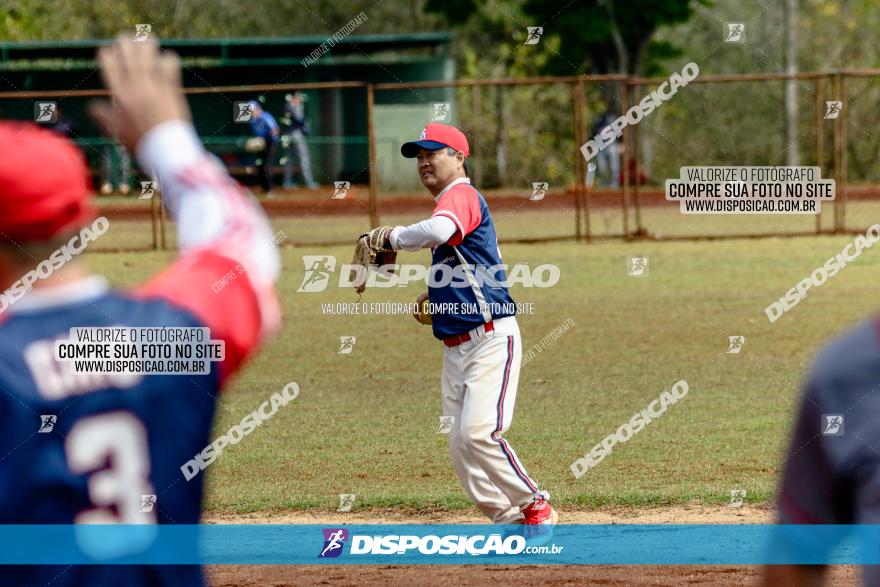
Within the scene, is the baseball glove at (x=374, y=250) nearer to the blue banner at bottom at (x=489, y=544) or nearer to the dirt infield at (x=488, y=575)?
the blue banner at bottom at (x=489, y=544)

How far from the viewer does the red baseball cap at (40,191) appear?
→ 216cm

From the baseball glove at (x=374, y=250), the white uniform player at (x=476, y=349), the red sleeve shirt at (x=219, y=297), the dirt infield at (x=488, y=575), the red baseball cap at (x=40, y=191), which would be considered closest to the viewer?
the red baseball cap at (x=40, y=191)

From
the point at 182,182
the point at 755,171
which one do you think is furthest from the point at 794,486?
the point at 755,171

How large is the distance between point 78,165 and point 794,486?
1236 mm

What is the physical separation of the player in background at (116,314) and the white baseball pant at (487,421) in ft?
15.5

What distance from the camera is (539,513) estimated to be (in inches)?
284

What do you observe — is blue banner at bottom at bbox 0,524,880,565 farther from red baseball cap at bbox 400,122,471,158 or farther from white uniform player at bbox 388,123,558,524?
red baseball cap at bbox 400,122,471,158

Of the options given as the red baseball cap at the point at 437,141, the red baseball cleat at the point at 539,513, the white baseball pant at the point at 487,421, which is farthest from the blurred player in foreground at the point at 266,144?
the red baseball cleat at the point at 539,513

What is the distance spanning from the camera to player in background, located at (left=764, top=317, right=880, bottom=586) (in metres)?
2.18

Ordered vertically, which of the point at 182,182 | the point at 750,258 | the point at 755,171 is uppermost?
the point at 182,182

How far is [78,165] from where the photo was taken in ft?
7.32

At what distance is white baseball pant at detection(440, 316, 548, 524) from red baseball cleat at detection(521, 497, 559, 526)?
35 mm

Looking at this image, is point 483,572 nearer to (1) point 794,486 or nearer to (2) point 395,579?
(2) point 395,579

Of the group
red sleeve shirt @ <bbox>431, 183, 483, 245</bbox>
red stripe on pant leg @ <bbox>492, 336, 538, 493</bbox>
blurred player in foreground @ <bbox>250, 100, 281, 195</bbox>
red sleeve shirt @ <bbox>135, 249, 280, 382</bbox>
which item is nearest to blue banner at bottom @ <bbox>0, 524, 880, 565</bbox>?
red stripe on pant leg @ <bbox>492, 336, 538, 493</bbox>
